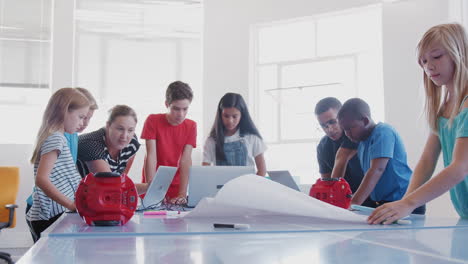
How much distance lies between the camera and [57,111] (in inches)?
79.3

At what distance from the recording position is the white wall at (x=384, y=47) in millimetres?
4312

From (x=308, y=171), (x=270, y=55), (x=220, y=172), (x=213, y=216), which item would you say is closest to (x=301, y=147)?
(x=308, y=171)

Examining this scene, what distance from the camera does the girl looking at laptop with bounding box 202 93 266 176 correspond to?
2.77 metres

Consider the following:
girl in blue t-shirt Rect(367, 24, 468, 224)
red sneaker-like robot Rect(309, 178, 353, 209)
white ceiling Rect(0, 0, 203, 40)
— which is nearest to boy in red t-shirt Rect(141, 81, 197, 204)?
red sneaker-like robot Rect(309, 178, 353, 209)

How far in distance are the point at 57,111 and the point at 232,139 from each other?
3.58 feet

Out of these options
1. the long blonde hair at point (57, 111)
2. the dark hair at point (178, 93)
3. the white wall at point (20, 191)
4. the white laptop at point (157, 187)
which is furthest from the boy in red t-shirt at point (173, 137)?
the white wall at point (20, 191)

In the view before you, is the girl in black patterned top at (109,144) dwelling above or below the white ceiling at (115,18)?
below

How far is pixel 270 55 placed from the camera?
220 inches

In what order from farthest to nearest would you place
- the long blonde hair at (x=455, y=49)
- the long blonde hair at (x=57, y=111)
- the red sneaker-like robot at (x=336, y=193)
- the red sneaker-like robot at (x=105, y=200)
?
the long blonde hair at (x=57, y=111)
the red sneaker-like robot at (x=336, y=193)
the long blonde hair at (x=455, y=49)
the red sneaker-like robot at (x=105, y=200)

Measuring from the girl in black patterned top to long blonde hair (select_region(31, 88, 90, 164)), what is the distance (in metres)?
0.24

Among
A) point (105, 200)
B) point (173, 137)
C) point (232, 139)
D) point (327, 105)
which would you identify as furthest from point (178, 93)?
point (105, 200)

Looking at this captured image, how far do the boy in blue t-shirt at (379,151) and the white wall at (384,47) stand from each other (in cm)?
175

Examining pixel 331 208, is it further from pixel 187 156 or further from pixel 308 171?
pixel 308 171

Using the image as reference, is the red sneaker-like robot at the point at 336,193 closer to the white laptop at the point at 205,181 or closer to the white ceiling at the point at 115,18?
the white laptop at the point at 205,181
